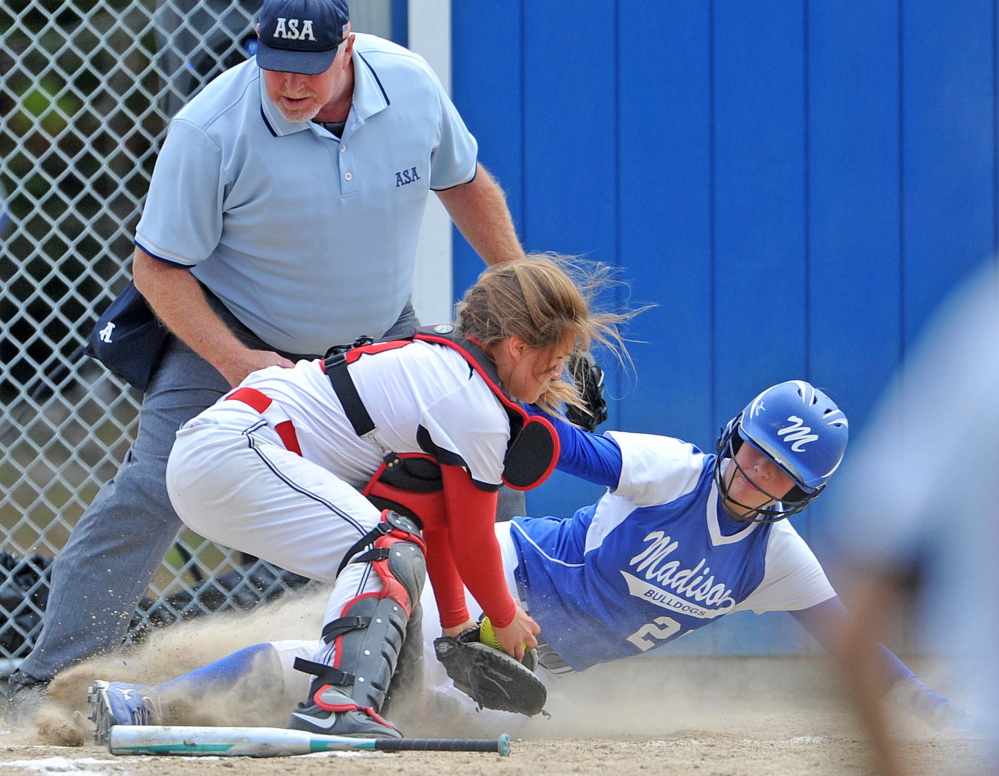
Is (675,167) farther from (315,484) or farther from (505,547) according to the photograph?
(315,484)

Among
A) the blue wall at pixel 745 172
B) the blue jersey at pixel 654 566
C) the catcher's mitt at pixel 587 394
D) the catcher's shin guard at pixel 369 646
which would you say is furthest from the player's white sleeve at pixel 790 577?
the catcher's shin guard at pixel 369 646

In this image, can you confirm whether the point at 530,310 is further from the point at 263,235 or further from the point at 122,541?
the point at 122,541

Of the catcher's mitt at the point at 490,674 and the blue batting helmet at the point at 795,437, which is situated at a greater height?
the blue batting helmet at the point at 795,437

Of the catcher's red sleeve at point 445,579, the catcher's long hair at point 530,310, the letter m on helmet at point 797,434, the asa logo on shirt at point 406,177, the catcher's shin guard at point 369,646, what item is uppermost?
the asa logo on shirt at point 406,177

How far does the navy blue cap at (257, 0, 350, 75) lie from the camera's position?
2.89 meters

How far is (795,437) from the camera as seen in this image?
3.07 meters

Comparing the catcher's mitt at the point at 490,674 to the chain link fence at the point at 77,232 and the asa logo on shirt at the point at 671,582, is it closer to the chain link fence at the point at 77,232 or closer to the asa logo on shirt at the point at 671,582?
the asa logo on shirt at the point at 671,582

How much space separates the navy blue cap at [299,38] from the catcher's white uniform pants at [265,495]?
82 cm

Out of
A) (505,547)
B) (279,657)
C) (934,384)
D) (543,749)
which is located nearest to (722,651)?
(505,547)

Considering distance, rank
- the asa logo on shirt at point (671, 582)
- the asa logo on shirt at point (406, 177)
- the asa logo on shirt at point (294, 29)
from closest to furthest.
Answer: the asa logo on shirt at point (294, 29) → the asa logo on shirt at point (406, 177) → the asa logo on shirt at point (671, 582)

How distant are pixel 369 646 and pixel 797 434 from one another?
48.7 inches

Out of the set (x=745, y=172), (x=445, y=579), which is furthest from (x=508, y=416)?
(x=745, y=172)

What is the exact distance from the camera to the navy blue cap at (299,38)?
2895 millimetres

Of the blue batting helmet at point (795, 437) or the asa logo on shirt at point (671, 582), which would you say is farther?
the asa logo on shirt at point (671, 582)
